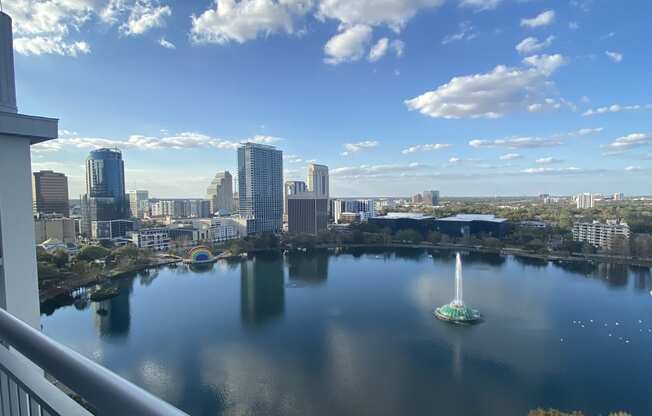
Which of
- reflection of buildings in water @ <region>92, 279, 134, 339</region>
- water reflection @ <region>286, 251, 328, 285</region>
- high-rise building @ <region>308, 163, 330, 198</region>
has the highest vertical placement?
high-rise building @ <region>308, 163, 330, 198</region>

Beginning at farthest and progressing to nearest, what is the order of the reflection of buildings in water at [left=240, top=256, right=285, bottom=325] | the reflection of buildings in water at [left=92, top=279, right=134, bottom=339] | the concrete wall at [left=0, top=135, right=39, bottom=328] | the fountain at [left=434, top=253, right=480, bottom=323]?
the reflection of buildings in water at [left=240, top=256, right=285, bottom=325]
the fountain at [left=434, top=253, right=480, bottom=323]
the reflection of buildings in water at [left=92, top=279, right=134, bottom=339]
the concrete wall at [left=0, top=135, right=39, bottom=328]

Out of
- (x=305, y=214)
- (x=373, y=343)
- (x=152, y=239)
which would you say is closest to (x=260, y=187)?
(x=305, y=214)

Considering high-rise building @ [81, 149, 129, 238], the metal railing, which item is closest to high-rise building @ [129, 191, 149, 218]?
high-rise building @ [81, 149, 129, 238]

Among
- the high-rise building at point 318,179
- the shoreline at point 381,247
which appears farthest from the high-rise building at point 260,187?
the high-rise building at point 318,179

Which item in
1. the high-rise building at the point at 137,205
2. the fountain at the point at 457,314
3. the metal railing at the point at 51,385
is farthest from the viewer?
the high-rise building at the point at 137,205

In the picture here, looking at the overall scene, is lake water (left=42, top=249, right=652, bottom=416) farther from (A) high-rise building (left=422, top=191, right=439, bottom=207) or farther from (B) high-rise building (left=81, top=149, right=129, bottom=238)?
(A) high-rise building (left=422, top=191, right=439, bottom=207)

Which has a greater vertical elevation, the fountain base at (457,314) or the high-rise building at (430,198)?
the high-rise building at (430,198)

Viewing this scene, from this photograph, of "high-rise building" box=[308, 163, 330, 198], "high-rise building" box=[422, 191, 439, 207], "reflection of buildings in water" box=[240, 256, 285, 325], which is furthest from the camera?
"high-rise building" box=[422, 191, 439, 207]

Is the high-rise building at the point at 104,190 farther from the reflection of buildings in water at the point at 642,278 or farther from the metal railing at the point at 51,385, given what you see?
the reflection of buildings in water at the point at 642,278

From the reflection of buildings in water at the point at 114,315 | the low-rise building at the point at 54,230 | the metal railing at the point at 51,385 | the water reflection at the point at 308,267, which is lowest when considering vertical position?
the water reflection at the point at 308,267
